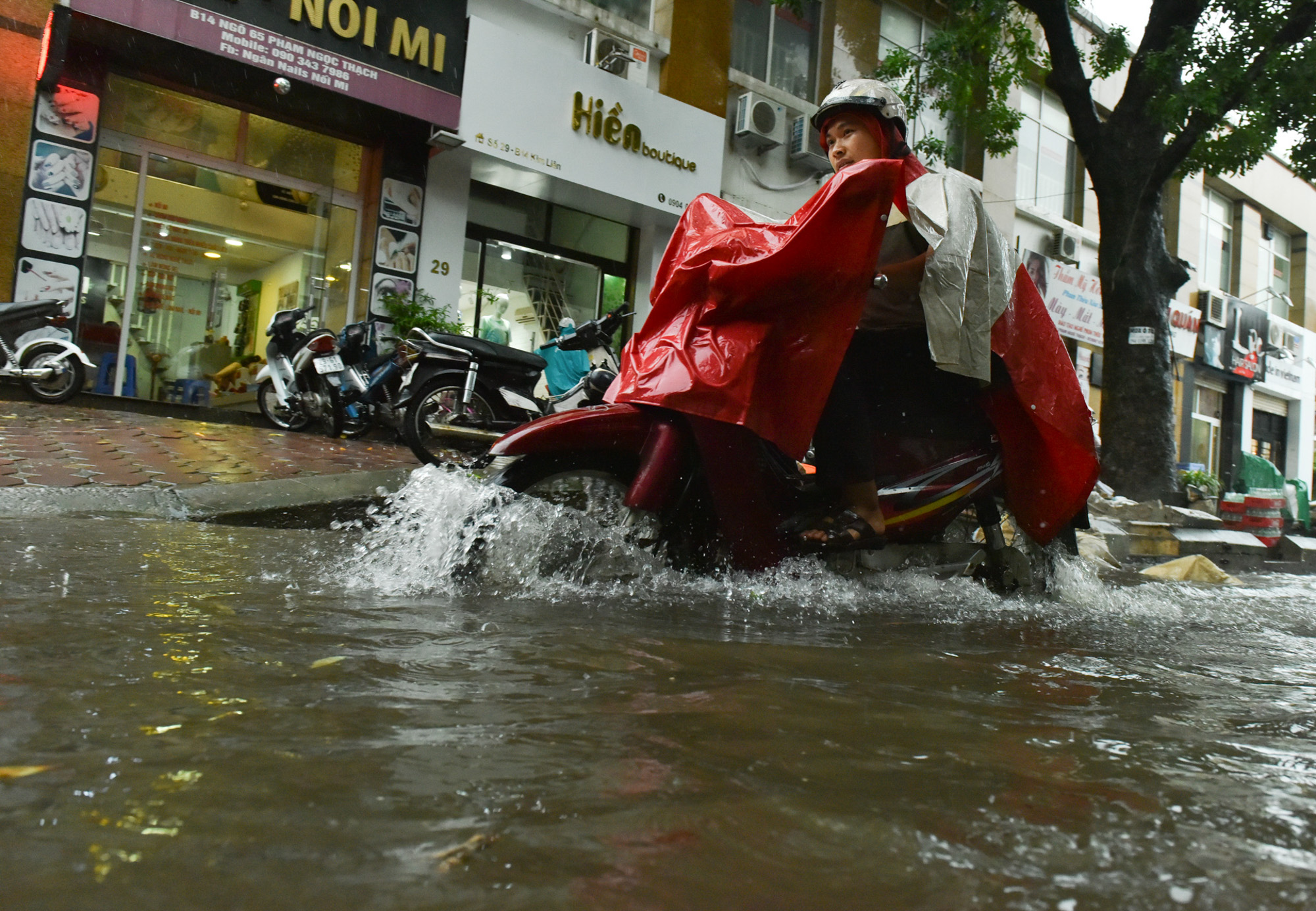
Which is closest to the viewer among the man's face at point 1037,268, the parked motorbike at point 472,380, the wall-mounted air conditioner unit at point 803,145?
the parked motorbike at point 472,380

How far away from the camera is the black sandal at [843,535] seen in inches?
117

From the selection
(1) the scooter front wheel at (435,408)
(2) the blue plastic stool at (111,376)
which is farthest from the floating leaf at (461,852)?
(2) the blue plastic stool at (111,376)

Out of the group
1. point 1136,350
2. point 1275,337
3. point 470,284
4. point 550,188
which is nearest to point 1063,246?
point 1136,350

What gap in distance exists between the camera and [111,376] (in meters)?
9.61

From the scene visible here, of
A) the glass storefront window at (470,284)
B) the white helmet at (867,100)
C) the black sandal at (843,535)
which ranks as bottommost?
the black sandal at (843,535)

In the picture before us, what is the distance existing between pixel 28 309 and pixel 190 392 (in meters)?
2.24

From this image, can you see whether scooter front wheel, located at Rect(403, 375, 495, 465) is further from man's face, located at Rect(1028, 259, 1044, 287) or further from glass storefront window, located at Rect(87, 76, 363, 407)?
man's face, located at Rect(1028, 259, 1044, 287)

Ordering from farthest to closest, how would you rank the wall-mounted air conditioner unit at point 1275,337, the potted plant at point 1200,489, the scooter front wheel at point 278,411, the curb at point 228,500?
the wall-mounted air conditioner unit at point 1275,337 → the potted plant at point 1200,489 → the scooter front wheel at point 278,411 → the curb at point 228,500

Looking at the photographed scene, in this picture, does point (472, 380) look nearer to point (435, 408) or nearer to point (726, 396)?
point (435, 408)

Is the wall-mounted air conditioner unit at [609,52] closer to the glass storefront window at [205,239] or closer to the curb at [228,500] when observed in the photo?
the glass storefront window at [205,239]

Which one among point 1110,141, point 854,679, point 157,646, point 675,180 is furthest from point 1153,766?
point 675,180

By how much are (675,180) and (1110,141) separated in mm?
5063

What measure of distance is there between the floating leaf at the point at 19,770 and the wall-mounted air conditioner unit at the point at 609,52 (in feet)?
37.8

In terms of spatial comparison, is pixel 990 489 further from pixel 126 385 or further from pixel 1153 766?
pixel 126 385
